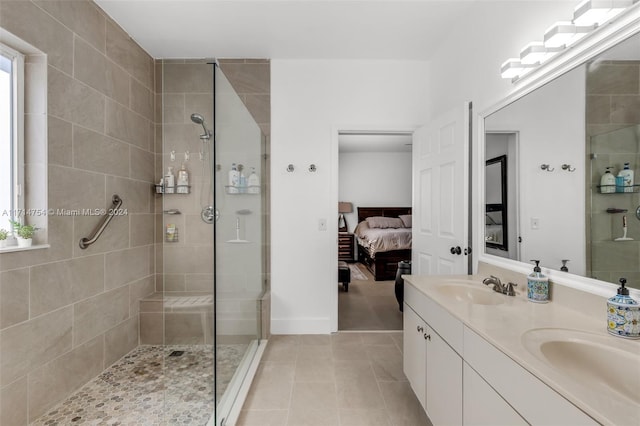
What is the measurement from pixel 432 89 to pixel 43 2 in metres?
2.93

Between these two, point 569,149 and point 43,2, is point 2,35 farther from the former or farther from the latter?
point 569,149

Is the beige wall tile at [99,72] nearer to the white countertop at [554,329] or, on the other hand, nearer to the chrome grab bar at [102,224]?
the chrome grab bar at [102,224]

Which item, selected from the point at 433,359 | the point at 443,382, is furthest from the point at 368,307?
the point at 443,382

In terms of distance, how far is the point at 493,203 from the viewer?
177 centimetres

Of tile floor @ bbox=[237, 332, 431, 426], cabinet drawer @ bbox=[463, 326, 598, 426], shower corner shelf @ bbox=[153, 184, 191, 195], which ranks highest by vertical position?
shower corner shelf @ bbox=[153, 184, 191, 195]

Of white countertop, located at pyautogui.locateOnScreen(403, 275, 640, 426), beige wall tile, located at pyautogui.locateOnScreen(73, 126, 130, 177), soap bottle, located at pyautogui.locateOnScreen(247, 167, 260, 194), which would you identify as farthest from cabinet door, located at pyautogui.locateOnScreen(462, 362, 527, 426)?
beige wall tile, located at pyautogui.locateOnScreen(73, 126, 130, 177)

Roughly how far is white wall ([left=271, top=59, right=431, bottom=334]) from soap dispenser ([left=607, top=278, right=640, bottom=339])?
2026 millimetres

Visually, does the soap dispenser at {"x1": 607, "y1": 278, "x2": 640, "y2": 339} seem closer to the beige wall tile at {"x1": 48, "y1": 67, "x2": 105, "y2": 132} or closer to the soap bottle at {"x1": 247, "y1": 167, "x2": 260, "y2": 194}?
the soap bottle at {"x1": 247, "y1": 167, "x2": 260, "y2": 194}

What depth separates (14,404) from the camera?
1457mm

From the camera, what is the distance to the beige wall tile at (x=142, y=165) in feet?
8.00

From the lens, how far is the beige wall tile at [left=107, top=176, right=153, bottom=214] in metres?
2.22

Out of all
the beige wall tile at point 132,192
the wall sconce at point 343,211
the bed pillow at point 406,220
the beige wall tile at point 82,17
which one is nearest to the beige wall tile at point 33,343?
the beige wall tile at point 132,192

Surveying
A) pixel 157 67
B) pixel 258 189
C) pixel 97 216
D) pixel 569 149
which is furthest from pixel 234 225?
pixel 157 67

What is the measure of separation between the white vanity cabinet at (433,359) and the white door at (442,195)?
2.16 ft
